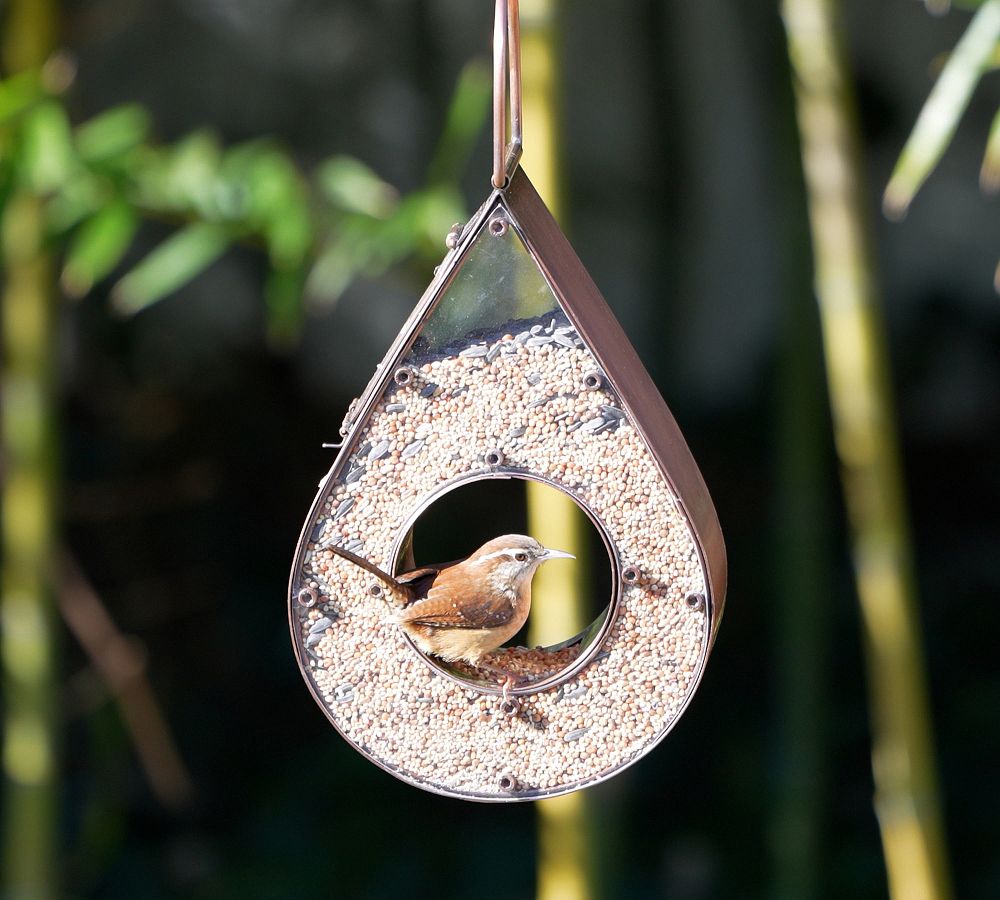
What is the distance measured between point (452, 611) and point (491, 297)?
1.02 ft

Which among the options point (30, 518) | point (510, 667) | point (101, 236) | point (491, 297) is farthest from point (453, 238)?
point (30, 518)

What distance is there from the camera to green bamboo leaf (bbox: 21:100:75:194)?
182cm

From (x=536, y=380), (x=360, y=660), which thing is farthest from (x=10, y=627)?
(x=536, y=380)

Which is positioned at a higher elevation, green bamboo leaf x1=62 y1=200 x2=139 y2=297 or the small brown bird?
green bamboo leaf x1=62 y1=200 x2=139 y2=297

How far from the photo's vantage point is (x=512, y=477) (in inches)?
48.2

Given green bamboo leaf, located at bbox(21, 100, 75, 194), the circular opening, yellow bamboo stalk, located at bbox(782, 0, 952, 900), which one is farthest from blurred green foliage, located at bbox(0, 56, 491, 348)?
yellow bamboo stalk, located at bbox(782, 0, 952, 900)

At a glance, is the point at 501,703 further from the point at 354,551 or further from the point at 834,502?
the point at 834,502

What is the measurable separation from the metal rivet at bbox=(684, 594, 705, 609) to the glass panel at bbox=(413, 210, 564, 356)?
300 mm

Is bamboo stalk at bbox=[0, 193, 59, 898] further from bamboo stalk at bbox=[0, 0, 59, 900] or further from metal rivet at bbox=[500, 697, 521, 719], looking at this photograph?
metal rivet at bbox=[500, 697, 521, 719]

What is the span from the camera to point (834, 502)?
4.40m

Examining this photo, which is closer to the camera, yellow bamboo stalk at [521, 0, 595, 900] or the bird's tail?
the bird's tail

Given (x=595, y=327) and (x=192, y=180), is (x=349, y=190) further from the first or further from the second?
(x=595, y=327)

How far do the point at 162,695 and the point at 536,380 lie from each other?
3.34 m

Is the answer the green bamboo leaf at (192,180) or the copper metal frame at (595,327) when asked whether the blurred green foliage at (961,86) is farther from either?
the green bamboo leaf at (192,180)
